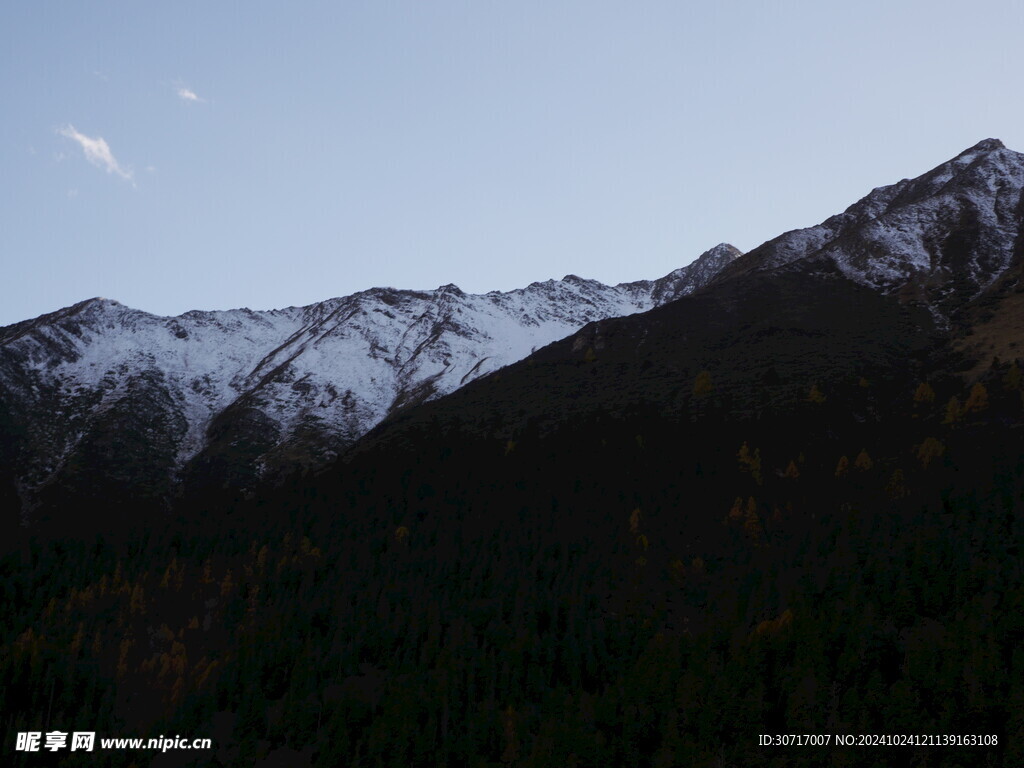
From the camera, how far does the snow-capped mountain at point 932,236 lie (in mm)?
134125

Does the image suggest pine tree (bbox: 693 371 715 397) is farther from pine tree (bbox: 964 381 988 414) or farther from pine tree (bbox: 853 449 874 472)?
pine tree (bbox: 964 381 988 414)

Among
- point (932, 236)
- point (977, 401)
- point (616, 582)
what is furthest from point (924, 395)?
point (932, 236)

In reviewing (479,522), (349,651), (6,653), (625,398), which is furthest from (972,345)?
(6,653)

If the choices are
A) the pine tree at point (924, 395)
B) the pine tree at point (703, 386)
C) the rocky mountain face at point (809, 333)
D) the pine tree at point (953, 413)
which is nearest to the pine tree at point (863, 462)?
the pine tree at point (953, 413)

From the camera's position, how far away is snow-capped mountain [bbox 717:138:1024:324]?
5281 inches

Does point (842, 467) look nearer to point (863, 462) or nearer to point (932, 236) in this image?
point (863, 462)

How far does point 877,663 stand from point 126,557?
Answer: 7913cm

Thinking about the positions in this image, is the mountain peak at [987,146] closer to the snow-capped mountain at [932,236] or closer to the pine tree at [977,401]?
the snow-capped mountain at [932,236]

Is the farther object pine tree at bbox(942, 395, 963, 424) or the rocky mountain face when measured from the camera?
the rocky mountain face

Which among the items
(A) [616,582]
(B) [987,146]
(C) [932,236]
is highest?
(B) [987,146]

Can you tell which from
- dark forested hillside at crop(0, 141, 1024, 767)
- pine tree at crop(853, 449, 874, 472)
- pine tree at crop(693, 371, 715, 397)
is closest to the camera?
dark forested hillside at crop(0, 141, 1024, 767)

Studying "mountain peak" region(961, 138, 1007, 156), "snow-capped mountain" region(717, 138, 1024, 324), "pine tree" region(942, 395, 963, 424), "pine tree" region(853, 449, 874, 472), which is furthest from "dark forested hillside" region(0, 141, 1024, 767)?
"mountain peak" region(961, 138, 1007, 156)

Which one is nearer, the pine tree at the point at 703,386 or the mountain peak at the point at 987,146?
the pine tree at the point at 703,386

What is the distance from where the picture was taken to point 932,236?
14975 centimetres
